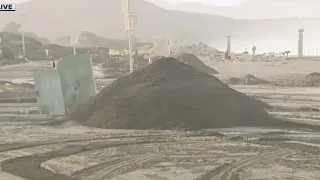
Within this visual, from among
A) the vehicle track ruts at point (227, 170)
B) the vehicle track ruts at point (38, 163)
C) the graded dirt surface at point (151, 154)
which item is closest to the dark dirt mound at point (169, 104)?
the graded dirt surface at point (151, 154)

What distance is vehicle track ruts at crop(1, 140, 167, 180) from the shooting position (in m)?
7.70

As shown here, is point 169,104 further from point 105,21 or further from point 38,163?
point 105,21

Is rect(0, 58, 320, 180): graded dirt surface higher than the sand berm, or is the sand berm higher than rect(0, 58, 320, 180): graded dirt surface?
the sand berm

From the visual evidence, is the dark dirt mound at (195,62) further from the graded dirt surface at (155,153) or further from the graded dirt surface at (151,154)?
the graded dirt surface at (151,154)

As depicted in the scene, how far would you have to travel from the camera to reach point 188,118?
1268 centimetres

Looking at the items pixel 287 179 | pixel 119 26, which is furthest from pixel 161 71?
pixel 119 26

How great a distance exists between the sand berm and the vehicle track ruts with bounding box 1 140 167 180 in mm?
2132

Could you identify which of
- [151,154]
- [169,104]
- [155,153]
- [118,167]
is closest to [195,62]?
[169,104]

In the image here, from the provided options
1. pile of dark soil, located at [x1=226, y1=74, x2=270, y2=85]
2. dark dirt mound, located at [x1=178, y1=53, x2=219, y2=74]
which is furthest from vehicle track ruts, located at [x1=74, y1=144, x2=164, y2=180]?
dark dirt mound, located at [x1=178, y1=53, x2=219, y2=74]

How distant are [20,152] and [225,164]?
14.2 ft

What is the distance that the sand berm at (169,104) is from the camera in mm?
12773

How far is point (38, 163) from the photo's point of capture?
8672mm

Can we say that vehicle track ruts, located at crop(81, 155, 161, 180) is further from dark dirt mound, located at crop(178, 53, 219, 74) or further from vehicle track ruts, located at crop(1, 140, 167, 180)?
dark dirt mound, located at crop(178, 53, 219, 74)

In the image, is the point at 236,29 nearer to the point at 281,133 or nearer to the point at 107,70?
the point at 107,70
